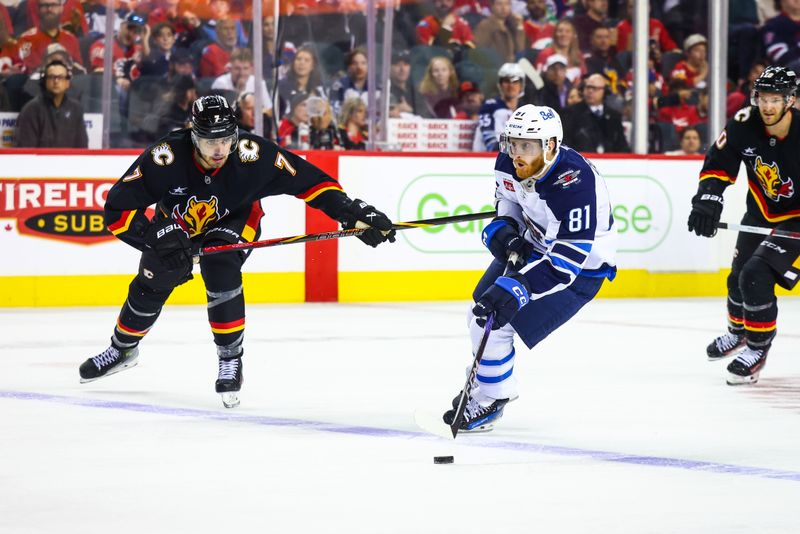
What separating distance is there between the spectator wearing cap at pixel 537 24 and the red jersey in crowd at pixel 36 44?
3046 millimetres

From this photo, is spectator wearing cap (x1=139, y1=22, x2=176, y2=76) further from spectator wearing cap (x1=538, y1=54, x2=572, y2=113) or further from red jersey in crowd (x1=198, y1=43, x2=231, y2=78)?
spectator wearing cap (x1=538, y1=54, x2=572, y2=113)

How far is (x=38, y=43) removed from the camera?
7887mm

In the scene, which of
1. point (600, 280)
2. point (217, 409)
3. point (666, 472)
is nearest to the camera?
point (666, 472)

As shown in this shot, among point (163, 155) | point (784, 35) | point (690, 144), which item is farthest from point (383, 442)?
point (784, 35)

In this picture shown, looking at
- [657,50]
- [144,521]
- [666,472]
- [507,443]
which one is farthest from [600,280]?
[657,50]

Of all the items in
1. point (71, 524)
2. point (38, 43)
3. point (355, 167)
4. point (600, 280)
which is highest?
point (38, 43)

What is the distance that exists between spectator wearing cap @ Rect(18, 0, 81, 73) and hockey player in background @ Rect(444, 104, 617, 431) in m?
4.46

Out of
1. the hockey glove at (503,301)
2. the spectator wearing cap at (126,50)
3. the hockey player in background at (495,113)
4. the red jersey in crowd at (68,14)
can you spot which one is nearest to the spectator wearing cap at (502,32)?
the hockey player in background at (495,113)

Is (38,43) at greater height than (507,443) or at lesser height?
greater

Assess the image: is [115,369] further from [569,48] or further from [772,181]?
[569,48]

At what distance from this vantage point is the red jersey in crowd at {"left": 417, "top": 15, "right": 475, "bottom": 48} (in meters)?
8.90

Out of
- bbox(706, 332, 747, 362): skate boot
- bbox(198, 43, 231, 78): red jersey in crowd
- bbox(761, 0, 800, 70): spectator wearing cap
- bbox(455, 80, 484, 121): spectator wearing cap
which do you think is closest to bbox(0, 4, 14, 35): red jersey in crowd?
bbox(198, 43, 231, 78): red jersey in crowd

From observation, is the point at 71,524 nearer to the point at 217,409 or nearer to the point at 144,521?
the point at 144,521

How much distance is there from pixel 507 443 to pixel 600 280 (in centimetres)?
64
